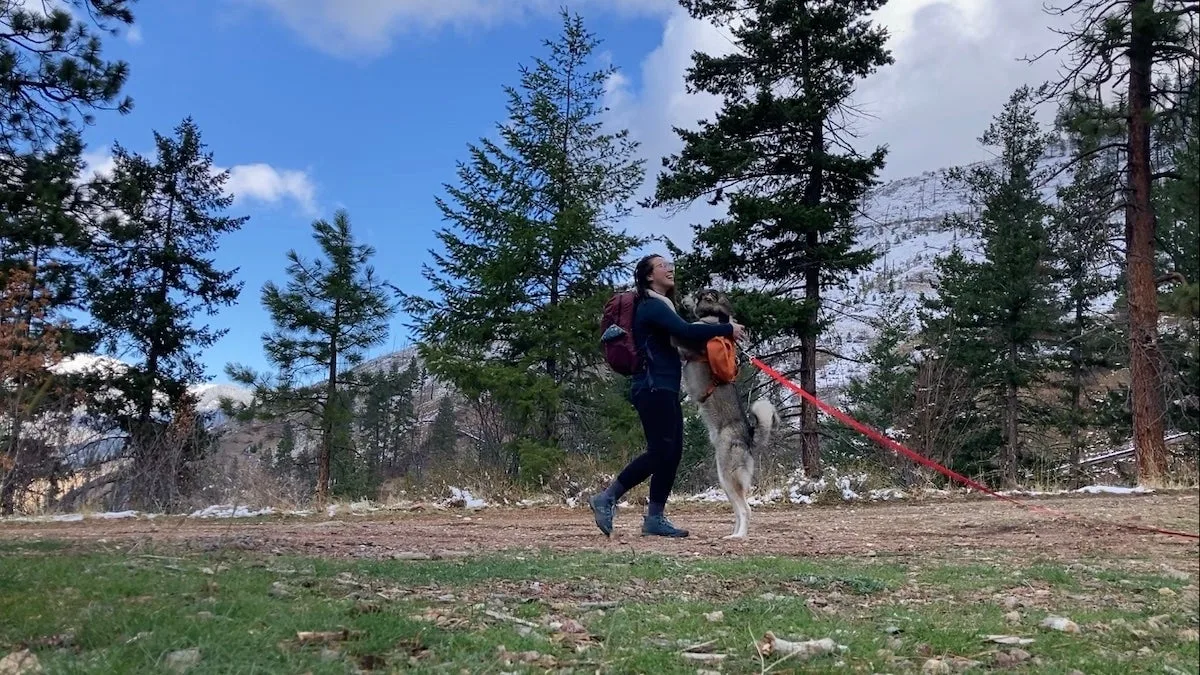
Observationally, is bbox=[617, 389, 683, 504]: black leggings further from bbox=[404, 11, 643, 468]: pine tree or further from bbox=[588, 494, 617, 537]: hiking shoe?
bbox=[404, 11, 643, 468]: pine tree

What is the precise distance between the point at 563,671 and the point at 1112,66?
2.66 meters

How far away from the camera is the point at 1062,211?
10.2 metres

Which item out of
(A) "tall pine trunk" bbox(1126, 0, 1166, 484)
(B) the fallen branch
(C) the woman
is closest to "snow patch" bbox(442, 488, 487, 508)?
(C) the woman

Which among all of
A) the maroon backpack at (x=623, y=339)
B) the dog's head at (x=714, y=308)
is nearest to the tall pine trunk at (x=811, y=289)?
the dog's head at (x=714, y=308)

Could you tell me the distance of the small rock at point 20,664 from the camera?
232cm

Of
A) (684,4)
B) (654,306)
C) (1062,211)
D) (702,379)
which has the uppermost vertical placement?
(684,4)

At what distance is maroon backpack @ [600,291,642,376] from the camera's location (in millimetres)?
6812

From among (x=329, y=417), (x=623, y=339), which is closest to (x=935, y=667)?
(x=623, y=339)

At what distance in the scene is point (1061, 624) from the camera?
3.18 meters

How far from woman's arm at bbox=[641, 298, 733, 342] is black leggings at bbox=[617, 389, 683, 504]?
1.66 ft

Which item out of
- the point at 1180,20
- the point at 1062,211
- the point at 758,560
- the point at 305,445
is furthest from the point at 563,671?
the point at 305,445

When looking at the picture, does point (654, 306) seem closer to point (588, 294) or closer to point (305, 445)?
point (588, 294)

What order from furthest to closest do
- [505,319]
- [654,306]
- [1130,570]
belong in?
1. [505,319]
2. [654,306]
3. [1130,570]

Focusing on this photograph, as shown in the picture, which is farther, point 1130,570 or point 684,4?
point 684,4
